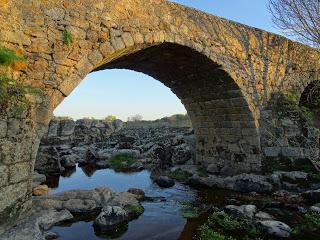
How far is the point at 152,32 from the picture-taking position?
22.1 feet

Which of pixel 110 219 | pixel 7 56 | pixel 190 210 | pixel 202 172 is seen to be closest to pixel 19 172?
pixel 110 219

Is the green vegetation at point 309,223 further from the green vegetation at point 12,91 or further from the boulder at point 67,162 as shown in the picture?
the boulder at point 67,162

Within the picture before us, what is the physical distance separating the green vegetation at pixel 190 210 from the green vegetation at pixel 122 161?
5.09 m

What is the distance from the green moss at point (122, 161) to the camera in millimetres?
11666

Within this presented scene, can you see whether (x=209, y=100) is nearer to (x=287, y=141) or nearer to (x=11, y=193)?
(x=287, y=141)

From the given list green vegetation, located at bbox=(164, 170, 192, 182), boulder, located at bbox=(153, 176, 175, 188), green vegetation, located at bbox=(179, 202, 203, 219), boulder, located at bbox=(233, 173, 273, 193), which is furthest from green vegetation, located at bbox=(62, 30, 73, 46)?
green vegetation, located at bbox=(164, 170, 192, 182)

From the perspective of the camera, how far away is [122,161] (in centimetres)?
1243

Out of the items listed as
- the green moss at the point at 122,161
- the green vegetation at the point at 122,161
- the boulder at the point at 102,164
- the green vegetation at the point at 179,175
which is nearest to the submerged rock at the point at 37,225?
the green vegetation at the point at 179,175

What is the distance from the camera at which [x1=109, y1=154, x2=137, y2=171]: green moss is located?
11666 millimetres

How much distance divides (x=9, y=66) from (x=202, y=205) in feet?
14.9

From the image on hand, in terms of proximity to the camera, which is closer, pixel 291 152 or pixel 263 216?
pixel 263 216

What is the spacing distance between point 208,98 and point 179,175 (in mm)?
Answer: 2584

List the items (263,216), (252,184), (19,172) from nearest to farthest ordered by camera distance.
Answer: (19,172) → (263,216) → (252,184)

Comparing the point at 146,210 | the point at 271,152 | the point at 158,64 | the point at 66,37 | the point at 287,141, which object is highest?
the point at 158,64
